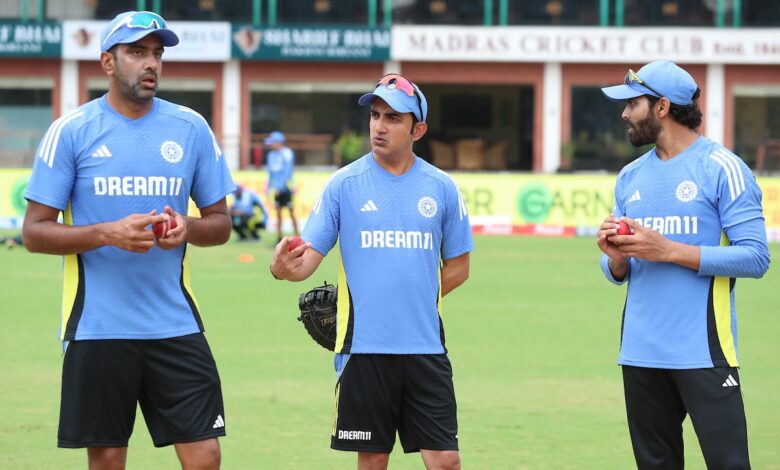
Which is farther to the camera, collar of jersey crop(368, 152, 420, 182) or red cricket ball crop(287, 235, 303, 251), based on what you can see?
collar of jersey crop(368, 152, 420, 182)

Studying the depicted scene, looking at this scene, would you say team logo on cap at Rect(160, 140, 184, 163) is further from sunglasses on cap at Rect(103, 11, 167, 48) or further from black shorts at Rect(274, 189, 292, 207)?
black shorts at Rect(274, 189, 292, 207)

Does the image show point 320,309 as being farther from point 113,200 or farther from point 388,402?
point 113,200

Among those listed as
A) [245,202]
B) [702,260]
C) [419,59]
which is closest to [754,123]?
[419,59]

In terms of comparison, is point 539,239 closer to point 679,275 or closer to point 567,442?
point 567,442

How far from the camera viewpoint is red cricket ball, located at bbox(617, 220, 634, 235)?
237 inches

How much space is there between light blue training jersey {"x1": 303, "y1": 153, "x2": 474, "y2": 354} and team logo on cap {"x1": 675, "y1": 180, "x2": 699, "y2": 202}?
41.0 inches

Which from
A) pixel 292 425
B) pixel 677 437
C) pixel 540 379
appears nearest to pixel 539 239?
pixel 540 379

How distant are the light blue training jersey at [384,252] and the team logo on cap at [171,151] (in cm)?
68

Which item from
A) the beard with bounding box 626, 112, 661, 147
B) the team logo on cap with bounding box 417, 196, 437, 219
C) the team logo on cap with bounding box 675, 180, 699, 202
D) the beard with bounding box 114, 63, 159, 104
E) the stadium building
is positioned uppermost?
the stadium building

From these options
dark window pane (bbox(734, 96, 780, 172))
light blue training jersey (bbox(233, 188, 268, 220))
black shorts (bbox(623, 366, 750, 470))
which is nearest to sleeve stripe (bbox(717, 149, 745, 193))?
black shorts (bbox(623, 366, 750, 470))

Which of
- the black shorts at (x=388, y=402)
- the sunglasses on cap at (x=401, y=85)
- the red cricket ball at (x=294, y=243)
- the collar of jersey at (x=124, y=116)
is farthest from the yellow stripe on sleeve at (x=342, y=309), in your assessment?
the collar of jersey at (x=124, y=116)

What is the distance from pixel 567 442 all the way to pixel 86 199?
14.3 ft

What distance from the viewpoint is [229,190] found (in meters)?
6.45

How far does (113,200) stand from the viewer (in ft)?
19.9
